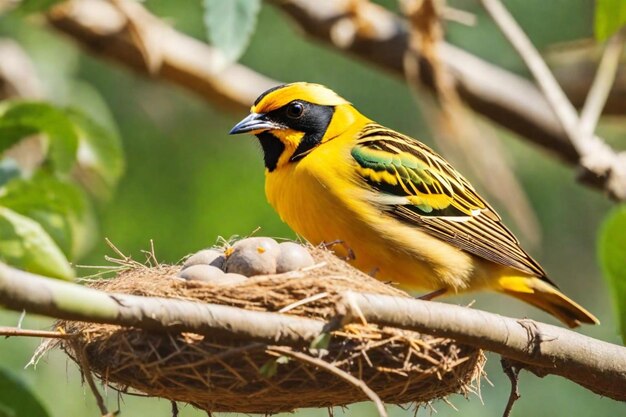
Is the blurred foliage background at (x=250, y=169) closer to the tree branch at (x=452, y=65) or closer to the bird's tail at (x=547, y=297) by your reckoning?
the tree branch at (x=452, y=65)

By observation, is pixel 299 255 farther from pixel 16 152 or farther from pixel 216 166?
pixel 216 166

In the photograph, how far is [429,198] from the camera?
5.12 m

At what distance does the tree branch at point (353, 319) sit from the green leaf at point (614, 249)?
0.45 m

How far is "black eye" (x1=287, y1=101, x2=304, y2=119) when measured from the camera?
532cm

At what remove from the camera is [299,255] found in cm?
425

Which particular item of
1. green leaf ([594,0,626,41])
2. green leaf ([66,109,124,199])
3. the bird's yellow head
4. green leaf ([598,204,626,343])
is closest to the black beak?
the bird's yellow head

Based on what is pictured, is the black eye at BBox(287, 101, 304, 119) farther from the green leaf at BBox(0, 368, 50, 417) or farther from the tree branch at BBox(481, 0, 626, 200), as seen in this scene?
the green leaf at BBox(0, 368, 50, 417)

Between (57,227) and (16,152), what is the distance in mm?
3249

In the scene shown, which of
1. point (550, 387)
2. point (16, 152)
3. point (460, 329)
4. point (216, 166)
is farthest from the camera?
point (216, 166)

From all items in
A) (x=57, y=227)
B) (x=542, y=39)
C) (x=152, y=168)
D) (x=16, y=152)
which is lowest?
(x=152, y=168)

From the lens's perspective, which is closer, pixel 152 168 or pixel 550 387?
pixel 550 387

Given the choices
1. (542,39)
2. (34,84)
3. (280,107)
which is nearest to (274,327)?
(280,107)

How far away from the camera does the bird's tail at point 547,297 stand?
5256 mm

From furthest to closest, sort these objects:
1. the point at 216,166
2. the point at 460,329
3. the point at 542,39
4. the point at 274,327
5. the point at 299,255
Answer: the point at 216,166 → the point at 542,39 → the point at 299,255 → the point at 460,329 → the point at 274,327
